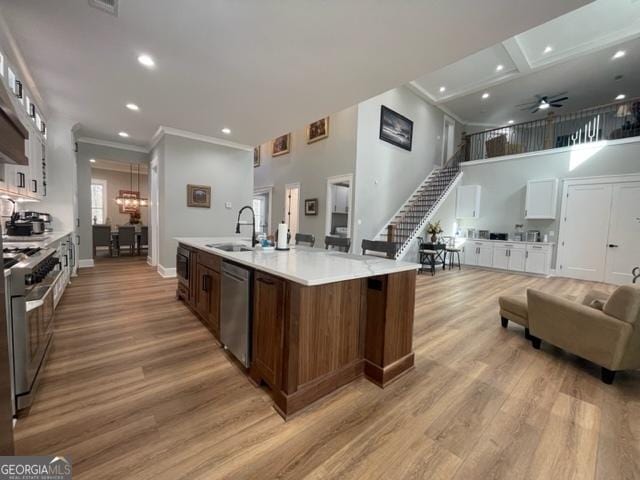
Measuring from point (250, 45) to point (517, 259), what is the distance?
24.7 feet

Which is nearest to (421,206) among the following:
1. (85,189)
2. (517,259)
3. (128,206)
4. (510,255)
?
(510,255)

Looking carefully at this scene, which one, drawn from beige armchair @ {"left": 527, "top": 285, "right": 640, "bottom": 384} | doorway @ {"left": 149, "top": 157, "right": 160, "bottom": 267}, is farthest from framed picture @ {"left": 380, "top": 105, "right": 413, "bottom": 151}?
beige armchair @ {"left": 527, "top": 285, "right": 640, "bottom": 384}

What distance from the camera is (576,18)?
507 cm

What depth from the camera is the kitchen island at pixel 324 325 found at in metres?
1.64

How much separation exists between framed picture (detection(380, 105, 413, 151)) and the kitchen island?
5.74 metres

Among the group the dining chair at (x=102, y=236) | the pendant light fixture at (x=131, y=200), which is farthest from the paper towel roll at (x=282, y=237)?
the pendant light fixture at (x=131, y=200)

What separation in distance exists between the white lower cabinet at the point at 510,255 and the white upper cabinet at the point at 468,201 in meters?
0.88

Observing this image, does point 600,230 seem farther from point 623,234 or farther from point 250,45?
point 250,45

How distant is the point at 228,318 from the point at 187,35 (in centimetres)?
253

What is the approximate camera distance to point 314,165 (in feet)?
24.2

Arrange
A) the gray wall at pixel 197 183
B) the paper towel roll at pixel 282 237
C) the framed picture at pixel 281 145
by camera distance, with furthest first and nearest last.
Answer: the framed picture at pixel 281 145 < the gray wall at pixel 197 183 < the paper towel roll at pixel 282 237

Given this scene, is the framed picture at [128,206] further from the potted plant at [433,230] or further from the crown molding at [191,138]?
the potted plant at [433,230]

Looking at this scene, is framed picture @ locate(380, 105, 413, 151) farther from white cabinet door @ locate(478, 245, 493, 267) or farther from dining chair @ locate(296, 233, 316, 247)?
dining chair @ locate(296, 233, 316, 247)

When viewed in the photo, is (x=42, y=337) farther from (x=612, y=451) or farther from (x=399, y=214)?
(x=399, y=214)
